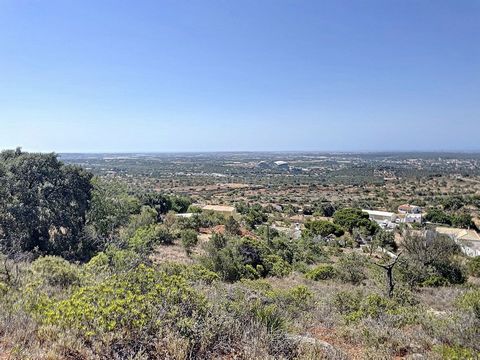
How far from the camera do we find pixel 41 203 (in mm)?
17625

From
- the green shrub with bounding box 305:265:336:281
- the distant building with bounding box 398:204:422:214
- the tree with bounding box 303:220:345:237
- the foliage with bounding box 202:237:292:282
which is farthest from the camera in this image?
the distant building with bounding box 398:204:422:214

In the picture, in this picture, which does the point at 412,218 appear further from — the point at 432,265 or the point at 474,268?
the point at 432,265

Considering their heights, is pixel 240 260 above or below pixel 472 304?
below

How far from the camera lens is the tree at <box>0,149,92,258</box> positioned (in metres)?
16.7

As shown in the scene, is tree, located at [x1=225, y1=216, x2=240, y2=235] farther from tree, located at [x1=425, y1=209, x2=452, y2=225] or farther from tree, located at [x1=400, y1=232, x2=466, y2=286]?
tree, located at [x1=425, y1=209, x2=452, y2=225]

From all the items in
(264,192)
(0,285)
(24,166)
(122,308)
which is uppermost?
(24,166)

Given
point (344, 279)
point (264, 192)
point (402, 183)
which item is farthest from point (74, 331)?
point (402, 183)

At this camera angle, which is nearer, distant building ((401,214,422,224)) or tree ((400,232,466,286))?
tree ((400,232,466,286))

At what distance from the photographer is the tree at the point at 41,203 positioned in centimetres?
1666

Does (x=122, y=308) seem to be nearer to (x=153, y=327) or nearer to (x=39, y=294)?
(x=153, y=327)

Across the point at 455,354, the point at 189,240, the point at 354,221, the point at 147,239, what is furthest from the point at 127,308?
the point at 354,221

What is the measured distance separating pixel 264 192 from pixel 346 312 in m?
71.8

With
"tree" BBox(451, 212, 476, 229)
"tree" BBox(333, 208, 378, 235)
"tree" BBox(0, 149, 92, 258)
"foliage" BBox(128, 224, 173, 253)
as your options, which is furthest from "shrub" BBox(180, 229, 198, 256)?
"tree" BBox(451, 212, 476, 229)

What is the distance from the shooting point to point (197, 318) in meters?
4.39
